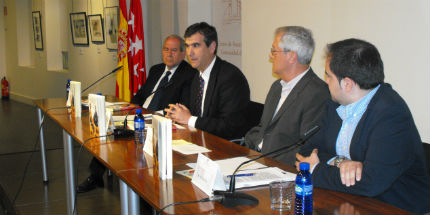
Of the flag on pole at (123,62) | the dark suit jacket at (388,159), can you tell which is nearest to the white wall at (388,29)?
the dark suit jacket at (388,159)

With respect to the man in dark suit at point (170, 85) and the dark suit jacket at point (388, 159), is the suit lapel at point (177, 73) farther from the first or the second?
the dark suit jacket at point (388, 159)

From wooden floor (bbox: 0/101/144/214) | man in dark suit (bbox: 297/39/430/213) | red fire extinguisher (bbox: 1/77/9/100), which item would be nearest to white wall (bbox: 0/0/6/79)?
red fire extinguisher (bbox: 1/77/9/100)

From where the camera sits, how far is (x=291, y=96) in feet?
8.54

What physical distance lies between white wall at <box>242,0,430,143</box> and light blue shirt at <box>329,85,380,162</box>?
332mm

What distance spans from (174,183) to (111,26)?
5885 mm

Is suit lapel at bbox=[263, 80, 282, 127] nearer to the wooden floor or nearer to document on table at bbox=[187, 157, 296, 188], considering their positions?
document on table at bbox=[187, 157, 296, 188]

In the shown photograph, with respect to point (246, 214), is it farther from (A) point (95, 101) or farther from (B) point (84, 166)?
(B) point (84, 166)

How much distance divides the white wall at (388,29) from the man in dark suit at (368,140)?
32 centimetres

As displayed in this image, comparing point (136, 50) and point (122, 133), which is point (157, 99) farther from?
point (136, 50)

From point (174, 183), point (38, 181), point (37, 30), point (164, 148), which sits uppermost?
point (37, 30)

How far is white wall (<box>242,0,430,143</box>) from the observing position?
98.0 inches

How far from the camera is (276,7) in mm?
3689

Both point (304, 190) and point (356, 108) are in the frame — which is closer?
point (304, 190)

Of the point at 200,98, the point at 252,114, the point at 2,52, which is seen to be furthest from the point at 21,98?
the point at 252,114
